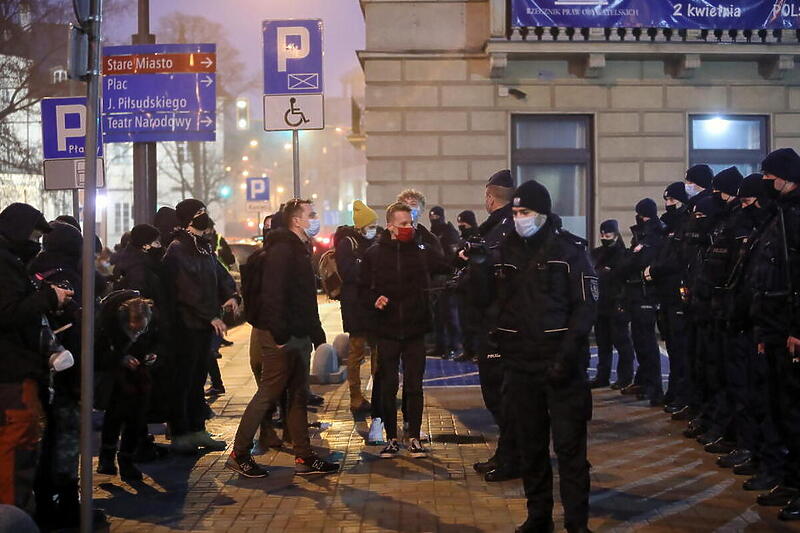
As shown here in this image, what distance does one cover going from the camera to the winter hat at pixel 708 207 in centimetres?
897

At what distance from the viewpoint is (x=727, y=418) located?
28.5 feet

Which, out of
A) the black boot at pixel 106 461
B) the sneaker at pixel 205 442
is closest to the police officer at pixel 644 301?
the sneaker at pixel 205 442

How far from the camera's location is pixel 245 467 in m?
8.05

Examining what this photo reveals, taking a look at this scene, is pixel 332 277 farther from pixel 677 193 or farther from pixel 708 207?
pixel 708 207

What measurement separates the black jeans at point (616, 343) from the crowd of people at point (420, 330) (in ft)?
1.47

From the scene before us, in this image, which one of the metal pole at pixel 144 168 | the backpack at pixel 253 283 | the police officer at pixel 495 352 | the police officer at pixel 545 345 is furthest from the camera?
the metal pole at pixel 144 168

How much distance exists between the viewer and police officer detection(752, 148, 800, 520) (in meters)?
6.82

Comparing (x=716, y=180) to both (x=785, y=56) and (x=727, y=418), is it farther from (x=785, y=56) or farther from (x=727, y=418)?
(x=785, y=56)

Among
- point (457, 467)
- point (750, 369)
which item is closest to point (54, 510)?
point (457, 467)

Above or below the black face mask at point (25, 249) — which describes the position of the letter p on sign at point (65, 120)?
above

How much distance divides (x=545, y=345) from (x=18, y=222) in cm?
303

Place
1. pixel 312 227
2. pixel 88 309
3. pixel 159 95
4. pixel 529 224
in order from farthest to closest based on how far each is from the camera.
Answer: pixel 159 95 → pixel 312 227 → pixel 529 224 → pixel 88 309

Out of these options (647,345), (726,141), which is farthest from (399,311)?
(726,141)

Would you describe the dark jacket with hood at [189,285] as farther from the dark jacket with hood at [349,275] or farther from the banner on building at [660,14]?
the banner on building at [660,14]
